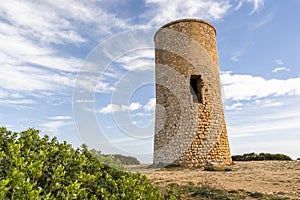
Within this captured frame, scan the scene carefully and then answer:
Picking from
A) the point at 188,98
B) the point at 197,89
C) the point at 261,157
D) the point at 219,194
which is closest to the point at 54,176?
the point at 219,194

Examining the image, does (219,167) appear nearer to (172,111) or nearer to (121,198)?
(172,111)

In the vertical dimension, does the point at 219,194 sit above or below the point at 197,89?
below

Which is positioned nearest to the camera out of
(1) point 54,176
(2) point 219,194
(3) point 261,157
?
(1) point 54,176

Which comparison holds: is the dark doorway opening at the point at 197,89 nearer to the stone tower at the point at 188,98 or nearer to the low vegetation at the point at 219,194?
the stone tower at the point at 188,98

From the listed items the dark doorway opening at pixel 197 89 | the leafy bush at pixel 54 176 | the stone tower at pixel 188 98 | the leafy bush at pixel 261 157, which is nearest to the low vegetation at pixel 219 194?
the leafy bush at pixel 54 176

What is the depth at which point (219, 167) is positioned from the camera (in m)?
10.0

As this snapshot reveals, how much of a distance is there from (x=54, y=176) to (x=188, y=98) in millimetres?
10595

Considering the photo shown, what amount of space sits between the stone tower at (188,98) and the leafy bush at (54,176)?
898cm

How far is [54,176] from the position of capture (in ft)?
6.88

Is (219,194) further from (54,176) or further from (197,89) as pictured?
(197,89)

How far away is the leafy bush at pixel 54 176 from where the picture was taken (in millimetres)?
1728

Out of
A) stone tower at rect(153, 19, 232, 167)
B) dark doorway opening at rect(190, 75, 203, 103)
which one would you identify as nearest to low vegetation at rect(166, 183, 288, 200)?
stone tower at rect(153, 19, 232, 167)

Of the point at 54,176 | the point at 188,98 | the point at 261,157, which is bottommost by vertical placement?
the point at 54,176

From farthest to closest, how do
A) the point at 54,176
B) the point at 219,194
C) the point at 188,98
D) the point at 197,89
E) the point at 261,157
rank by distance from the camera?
the point at 261,157 → the point at 197,89 → the point at 188,98 → the point at 219,194 → the point at 54,176
